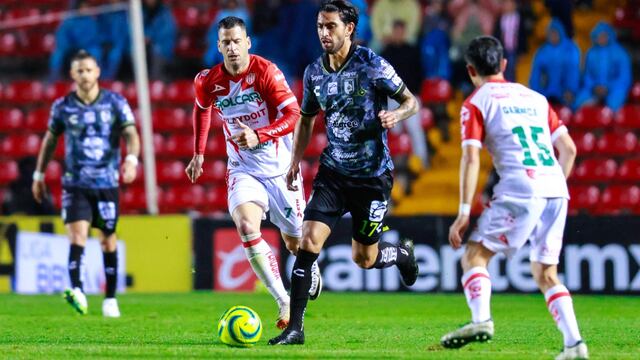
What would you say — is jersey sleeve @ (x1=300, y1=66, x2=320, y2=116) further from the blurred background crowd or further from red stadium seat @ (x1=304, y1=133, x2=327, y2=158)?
red stadium seat @ (x1=304, y1=133, x2=327, y2=158)

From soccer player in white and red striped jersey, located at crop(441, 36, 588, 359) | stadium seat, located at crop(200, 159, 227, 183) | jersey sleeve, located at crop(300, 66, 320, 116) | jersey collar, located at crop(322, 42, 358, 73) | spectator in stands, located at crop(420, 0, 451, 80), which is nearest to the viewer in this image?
soccer player in white and red striped jersey, located at crop(441, 36, 588, 359)

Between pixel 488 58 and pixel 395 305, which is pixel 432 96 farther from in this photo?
pixel 488 58

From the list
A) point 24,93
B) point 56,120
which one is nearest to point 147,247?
point 56,120

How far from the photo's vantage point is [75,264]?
13234 mm

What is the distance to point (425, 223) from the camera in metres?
17.2

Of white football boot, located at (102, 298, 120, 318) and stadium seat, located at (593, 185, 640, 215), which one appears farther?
stadium seat, located at (593, 185, 640, 215)

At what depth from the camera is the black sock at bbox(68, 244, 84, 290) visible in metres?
13.1

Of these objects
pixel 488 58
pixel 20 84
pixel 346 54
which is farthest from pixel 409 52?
pixel 488 58

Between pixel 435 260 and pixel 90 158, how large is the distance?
550cm

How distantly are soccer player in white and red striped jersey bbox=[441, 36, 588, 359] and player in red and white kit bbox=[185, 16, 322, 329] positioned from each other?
7.63ft

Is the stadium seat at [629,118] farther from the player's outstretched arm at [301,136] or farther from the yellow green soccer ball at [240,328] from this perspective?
the yellow green soccer ball at [240,328]

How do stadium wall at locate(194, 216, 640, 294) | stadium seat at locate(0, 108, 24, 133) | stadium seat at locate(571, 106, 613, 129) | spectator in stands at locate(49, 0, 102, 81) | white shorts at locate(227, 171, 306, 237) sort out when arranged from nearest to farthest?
white shorts at locate(227, 171, 306, 237), stadium wall at locate(194, 216, 640, 294), stadium seat at locate(571, 106, 613, 129), spectator in stands at locate(49, 0, 102, 81), stadium seat at locate(0, 108, 24, 133)

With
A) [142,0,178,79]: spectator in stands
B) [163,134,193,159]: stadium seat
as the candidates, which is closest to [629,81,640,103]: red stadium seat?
[163,134,193,159]: stadium seat

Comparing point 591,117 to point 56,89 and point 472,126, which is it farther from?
point 472,126
